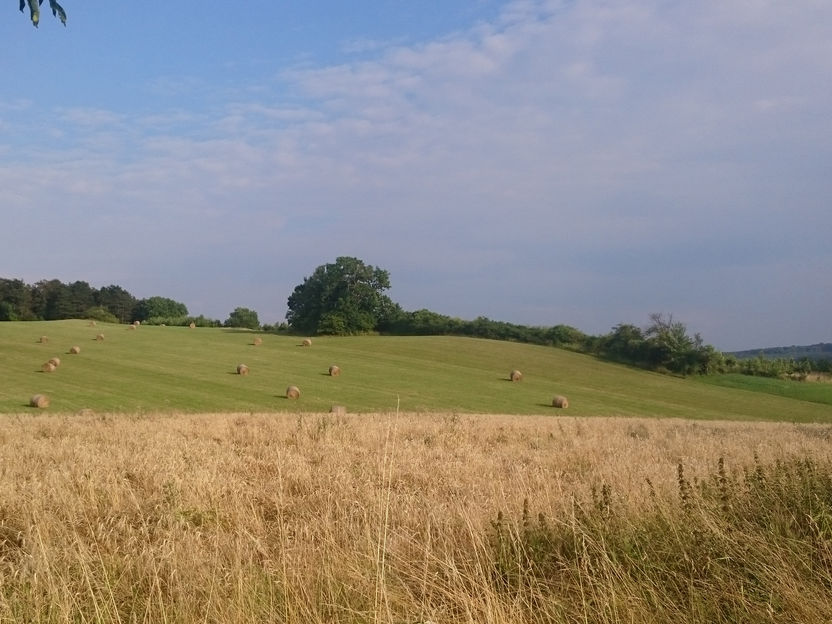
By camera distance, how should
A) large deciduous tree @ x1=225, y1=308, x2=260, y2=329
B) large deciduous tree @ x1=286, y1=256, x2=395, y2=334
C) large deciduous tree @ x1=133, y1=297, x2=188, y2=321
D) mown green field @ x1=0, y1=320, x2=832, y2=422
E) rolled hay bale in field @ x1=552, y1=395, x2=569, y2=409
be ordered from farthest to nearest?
large deciduous tree @ x1=133, y1=297, x2=188, y2=321 < large deciduous tree @ x1=225, y1=308, x2=260, y2=329 < large deciduous tree @ x1=286, y1=256, x2=395, y2=334 < rolled hay bale in field @ x1=552, y1=395, x2=569, y2=409 < mown green field @ x1=0, y1=320, x2=832, y2=422

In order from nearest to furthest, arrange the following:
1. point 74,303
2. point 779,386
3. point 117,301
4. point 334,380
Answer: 1. point 334,380
2. point 779,386
3. point 74,303
4. point 117,301

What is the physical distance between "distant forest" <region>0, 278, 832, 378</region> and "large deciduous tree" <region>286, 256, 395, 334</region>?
1.60 metres

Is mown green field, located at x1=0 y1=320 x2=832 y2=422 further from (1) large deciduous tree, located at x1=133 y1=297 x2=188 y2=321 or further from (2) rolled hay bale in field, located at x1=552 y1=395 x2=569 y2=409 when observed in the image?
(1) large deciduous tree, located at x1=133 y1=297 x2=188 y2=321

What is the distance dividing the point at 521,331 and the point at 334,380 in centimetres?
3713

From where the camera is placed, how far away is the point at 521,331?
70.0 metres

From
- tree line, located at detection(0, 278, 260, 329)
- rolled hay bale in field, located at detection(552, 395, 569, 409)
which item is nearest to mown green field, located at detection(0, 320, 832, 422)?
rolled hay bale in field, located at detection(552, 395, 569, 409)

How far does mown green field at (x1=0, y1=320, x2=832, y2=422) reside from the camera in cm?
2809

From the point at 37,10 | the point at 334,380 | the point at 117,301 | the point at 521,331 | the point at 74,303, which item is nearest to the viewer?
the point at 37,10

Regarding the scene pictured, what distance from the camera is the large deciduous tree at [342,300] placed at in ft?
244

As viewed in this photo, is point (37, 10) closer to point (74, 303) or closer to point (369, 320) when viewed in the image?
point (369, 320)

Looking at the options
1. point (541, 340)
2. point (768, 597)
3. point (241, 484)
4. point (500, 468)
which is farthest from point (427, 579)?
point (541, 340)

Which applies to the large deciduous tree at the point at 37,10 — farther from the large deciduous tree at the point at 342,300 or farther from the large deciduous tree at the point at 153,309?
the large deciduous tree at the point at 153,309

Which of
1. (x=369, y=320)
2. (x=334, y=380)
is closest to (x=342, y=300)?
(x=369, y=320)

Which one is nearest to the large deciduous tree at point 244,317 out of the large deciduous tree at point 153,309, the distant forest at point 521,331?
the distant forest at point 521,331
